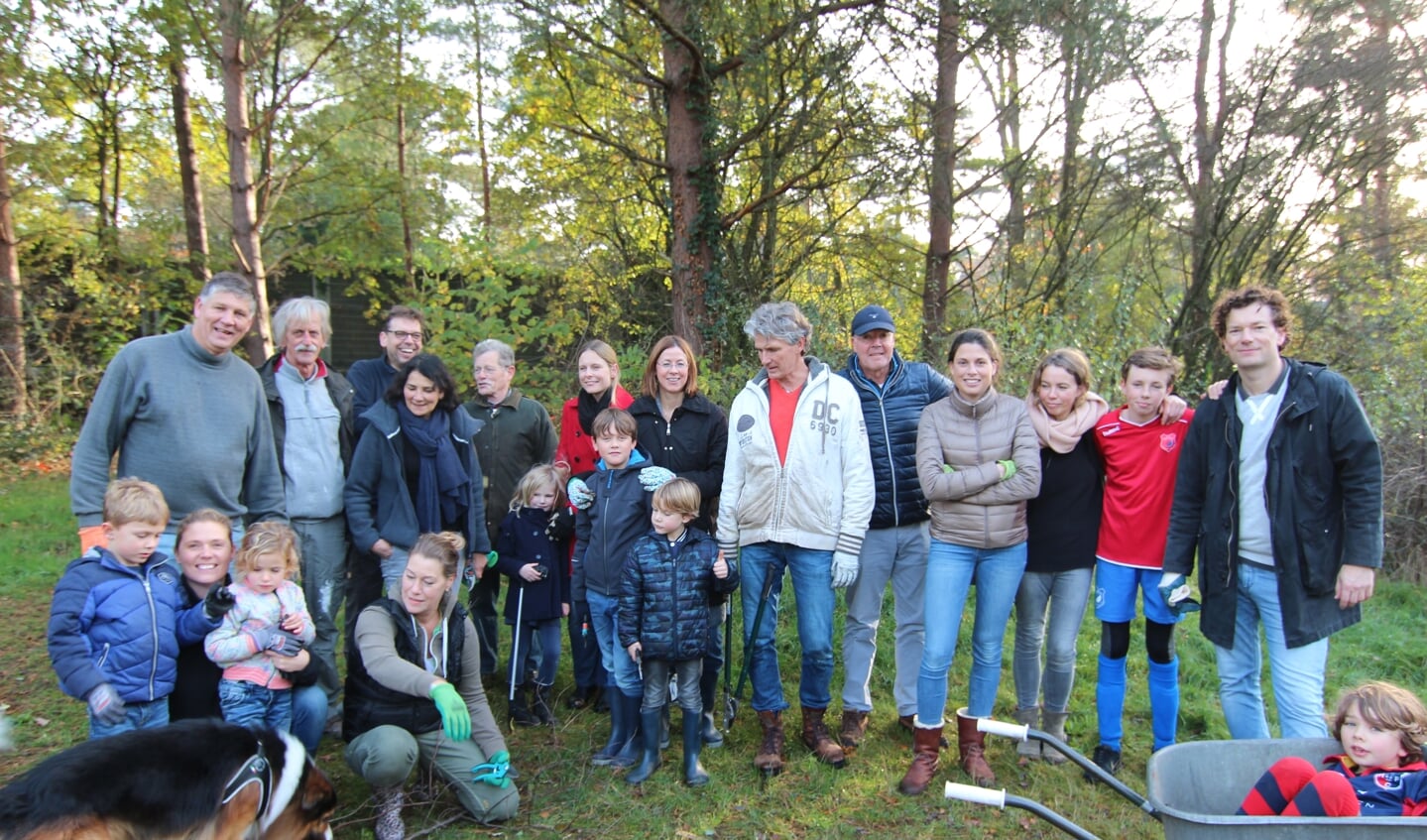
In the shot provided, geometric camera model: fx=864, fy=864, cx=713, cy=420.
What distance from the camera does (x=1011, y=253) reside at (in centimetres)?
1050

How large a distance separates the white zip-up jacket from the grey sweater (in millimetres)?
2081

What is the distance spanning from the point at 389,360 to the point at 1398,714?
4.18m

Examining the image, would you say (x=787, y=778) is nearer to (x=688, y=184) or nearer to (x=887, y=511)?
(x=887, y=511)

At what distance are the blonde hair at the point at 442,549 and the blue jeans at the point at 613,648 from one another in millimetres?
723

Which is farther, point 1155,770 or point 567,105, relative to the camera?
point 567,105

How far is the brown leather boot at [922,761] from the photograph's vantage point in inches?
143

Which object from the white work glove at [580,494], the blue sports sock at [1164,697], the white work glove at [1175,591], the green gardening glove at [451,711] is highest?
the white work glove at [580,494]

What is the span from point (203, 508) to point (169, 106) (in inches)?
421

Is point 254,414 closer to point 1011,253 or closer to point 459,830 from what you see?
point 459,830

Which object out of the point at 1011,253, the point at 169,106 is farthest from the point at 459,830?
the point at 169,106

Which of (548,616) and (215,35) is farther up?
(215,35)

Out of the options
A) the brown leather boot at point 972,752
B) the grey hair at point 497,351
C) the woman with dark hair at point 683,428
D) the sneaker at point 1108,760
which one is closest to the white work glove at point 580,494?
the woman with dark hair at point 683,428

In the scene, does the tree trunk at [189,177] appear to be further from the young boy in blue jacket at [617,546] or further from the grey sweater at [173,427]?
the young boy in blue jacket at [617,546]

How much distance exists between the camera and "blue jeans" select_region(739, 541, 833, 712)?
149 inches
